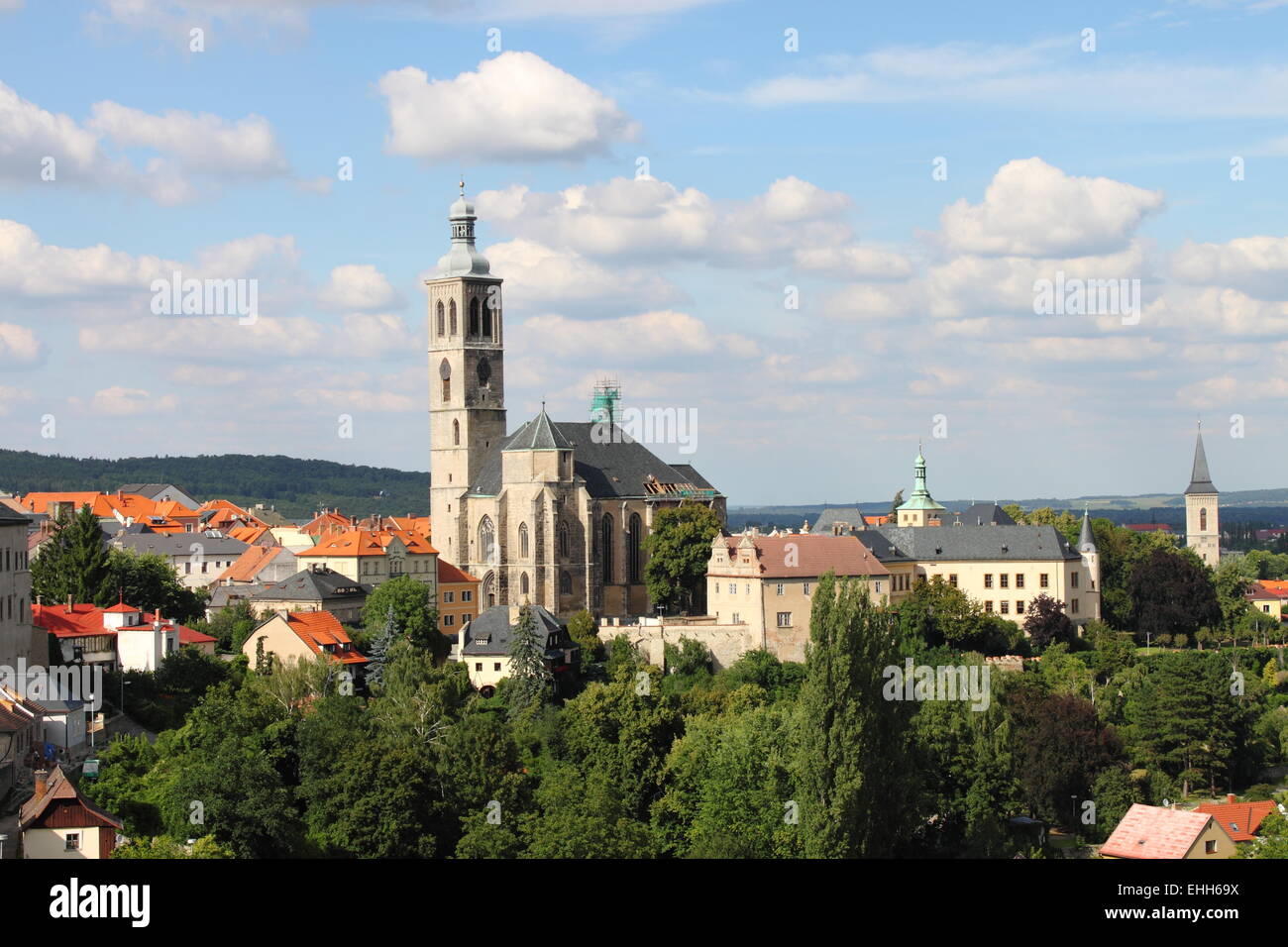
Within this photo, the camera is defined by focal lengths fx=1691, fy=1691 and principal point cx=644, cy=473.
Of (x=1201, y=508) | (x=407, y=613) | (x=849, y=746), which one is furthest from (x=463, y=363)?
(x=1201, y=508)

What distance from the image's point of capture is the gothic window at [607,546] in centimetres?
8169

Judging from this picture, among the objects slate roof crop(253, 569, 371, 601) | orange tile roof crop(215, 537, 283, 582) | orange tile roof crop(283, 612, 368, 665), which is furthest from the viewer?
orange tile roof crop(215, 537, 283, 582)

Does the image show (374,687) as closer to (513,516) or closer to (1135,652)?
(513,516)

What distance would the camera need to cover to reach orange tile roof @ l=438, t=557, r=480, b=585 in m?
80.1

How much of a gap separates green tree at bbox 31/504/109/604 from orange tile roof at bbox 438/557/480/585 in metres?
16.1

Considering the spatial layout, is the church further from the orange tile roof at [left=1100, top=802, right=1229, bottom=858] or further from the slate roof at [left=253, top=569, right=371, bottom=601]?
the orange tile roof at [left=1100, top=802, right=1229, bottom=858]

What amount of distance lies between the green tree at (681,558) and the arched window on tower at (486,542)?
7519mm

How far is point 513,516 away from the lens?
264ft

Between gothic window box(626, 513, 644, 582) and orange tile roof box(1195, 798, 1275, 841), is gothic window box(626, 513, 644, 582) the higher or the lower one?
the higher one

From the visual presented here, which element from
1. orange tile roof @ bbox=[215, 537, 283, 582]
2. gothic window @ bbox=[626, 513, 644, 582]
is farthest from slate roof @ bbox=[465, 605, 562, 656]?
orange tile roof @ bbox=[215, 537, 283, 582]

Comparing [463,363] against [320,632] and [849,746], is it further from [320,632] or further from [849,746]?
[849,746]

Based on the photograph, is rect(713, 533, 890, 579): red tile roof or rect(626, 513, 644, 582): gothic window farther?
rect(626, 513, 644, 582): gothic window
